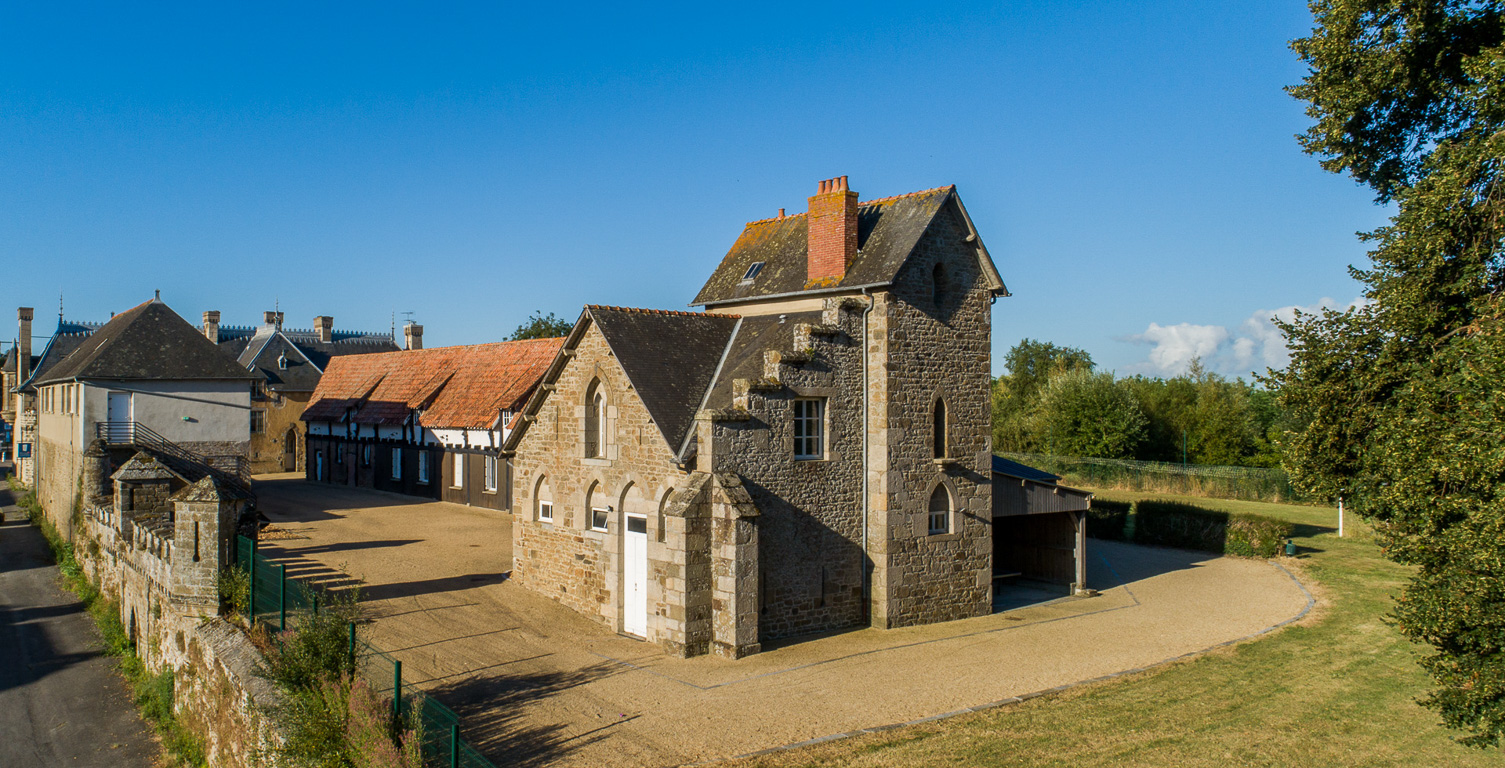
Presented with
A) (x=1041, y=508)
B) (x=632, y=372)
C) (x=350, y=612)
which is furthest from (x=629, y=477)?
(x=1041, y=508)

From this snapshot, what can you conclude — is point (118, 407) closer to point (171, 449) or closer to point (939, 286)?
point (171, 449)

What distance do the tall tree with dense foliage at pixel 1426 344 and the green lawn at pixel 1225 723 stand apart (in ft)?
4.70

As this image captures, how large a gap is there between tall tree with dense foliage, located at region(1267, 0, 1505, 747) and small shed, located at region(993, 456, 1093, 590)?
25.7ft

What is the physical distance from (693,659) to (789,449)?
397cm

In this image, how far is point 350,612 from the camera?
38.2 feet

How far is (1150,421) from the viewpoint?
52.6 meters

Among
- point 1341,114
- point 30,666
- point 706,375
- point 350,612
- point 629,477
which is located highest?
point 1341,114

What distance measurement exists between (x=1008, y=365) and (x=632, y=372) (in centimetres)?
7104

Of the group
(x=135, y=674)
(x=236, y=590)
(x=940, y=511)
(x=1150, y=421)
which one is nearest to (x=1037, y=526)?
(x=940, y=511)

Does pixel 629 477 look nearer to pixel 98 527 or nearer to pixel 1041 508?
pixel 1041 508

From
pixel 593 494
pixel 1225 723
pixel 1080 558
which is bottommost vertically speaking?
pixel 1225 723

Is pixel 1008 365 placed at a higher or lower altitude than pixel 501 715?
higher

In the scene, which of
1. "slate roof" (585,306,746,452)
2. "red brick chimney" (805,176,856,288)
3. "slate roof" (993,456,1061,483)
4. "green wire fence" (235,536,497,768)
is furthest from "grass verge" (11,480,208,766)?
"slate roof" (993,456,1061,483)

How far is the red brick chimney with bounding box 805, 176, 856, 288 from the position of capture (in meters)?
18.2
